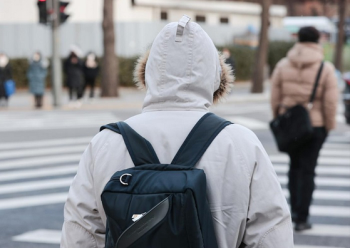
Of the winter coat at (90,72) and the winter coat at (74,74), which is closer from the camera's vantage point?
the winter coat at (74,74)

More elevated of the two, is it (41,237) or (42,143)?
(41,237)

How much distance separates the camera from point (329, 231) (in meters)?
7.04

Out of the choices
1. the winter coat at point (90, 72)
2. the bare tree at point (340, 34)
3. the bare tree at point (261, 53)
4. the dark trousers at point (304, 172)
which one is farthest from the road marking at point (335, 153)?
the bare tree at point (340, 34)

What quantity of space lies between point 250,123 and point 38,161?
7.00 metres

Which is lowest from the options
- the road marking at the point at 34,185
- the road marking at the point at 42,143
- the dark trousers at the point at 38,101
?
the dark trousers at the point at 38,101

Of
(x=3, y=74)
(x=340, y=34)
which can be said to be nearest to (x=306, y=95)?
(x=3, y=74)

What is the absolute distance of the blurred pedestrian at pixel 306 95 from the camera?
663cm

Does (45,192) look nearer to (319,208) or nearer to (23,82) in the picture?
(319,208)

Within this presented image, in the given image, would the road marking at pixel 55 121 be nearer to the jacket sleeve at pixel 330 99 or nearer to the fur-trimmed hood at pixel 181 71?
the jacket sleeve at pixel 330 99

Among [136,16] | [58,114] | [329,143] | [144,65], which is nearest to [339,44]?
[136,16]

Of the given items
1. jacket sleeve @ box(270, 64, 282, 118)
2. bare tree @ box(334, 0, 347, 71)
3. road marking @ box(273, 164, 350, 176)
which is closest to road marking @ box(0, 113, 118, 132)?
road marking @ box(273, 164, 350, 176)

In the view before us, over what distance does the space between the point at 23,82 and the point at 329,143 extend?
18.0 m

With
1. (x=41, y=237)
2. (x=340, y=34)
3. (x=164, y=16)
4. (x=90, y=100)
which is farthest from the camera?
(x=164, y=16)

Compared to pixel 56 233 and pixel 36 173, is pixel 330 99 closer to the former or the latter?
pixel 56 233
